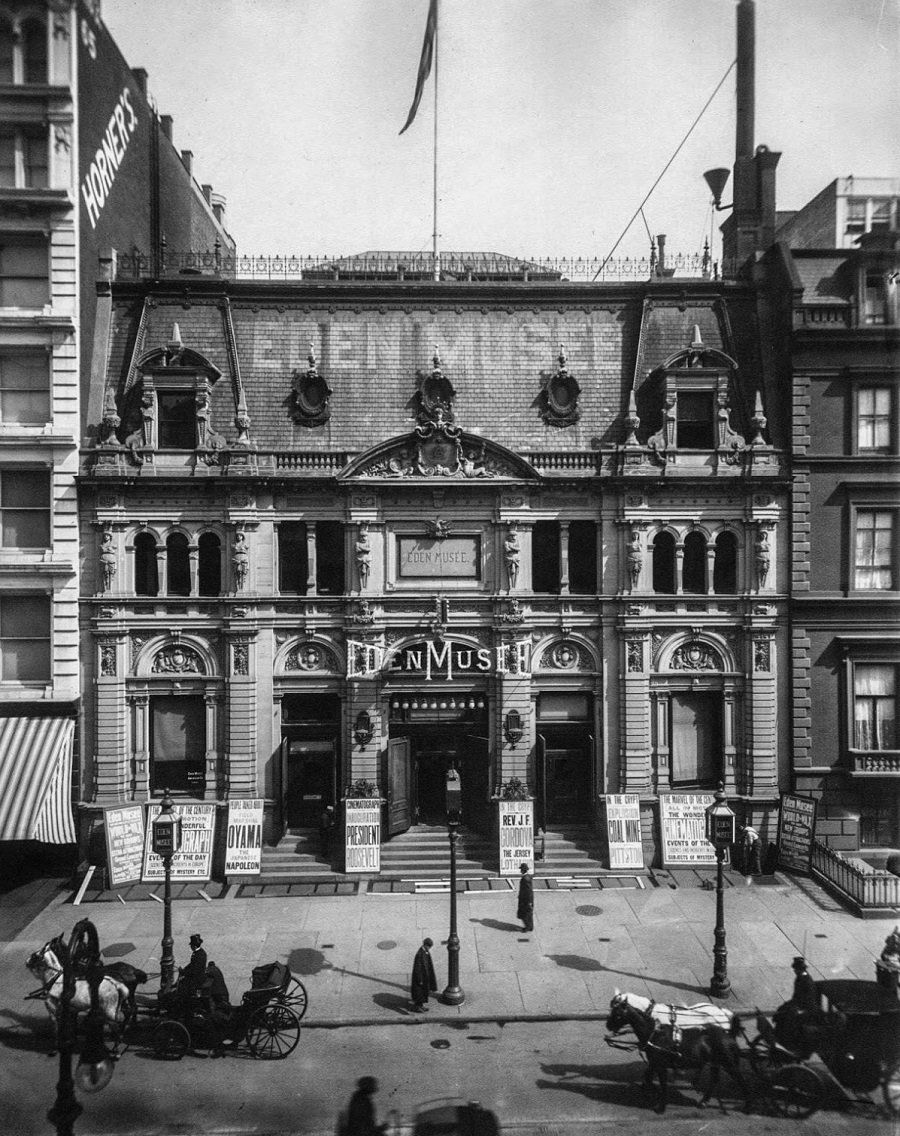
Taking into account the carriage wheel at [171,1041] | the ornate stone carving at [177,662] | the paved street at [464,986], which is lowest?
the paved street at [464,986]

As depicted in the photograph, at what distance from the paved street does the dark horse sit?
49cm

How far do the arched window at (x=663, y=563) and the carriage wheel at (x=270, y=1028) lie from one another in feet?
51.2

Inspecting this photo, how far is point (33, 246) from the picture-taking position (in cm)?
2319

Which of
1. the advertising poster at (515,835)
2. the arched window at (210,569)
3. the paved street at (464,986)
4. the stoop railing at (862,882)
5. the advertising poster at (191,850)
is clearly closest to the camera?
the paved street at (464,986)

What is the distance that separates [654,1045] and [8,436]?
72.4 feet

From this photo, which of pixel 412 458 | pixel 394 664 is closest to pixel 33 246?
pixel 412 458

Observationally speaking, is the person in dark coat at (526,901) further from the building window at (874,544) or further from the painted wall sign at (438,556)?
the building window at (874,544)

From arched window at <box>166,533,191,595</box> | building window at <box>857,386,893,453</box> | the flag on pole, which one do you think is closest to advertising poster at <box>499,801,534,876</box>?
arched window at <box>166,533,191,595</box>

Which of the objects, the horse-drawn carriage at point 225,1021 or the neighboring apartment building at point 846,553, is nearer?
the horse-drawn carriage at point 225,1021

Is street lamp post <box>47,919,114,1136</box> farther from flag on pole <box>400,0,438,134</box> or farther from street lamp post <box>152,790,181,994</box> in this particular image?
flag on pole <box>400,0,438,134</box>

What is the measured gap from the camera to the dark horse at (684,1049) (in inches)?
515

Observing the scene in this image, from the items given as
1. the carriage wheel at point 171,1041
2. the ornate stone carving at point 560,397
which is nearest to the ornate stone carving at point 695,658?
the ornate stone carving at point 560,397

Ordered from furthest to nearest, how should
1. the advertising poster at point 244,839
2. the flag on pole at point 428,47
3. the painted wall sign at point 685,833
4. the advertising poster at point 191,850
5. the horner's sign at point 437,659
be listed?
1. the horner's sign at point 437,659
2. the painted wall sign at point 685,833
3. the advertising poster at point 244,839
4. the advertising poster at point 191,850
5. the flag on pole at point 428,47

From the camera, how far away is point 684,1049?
1344 centimetres
